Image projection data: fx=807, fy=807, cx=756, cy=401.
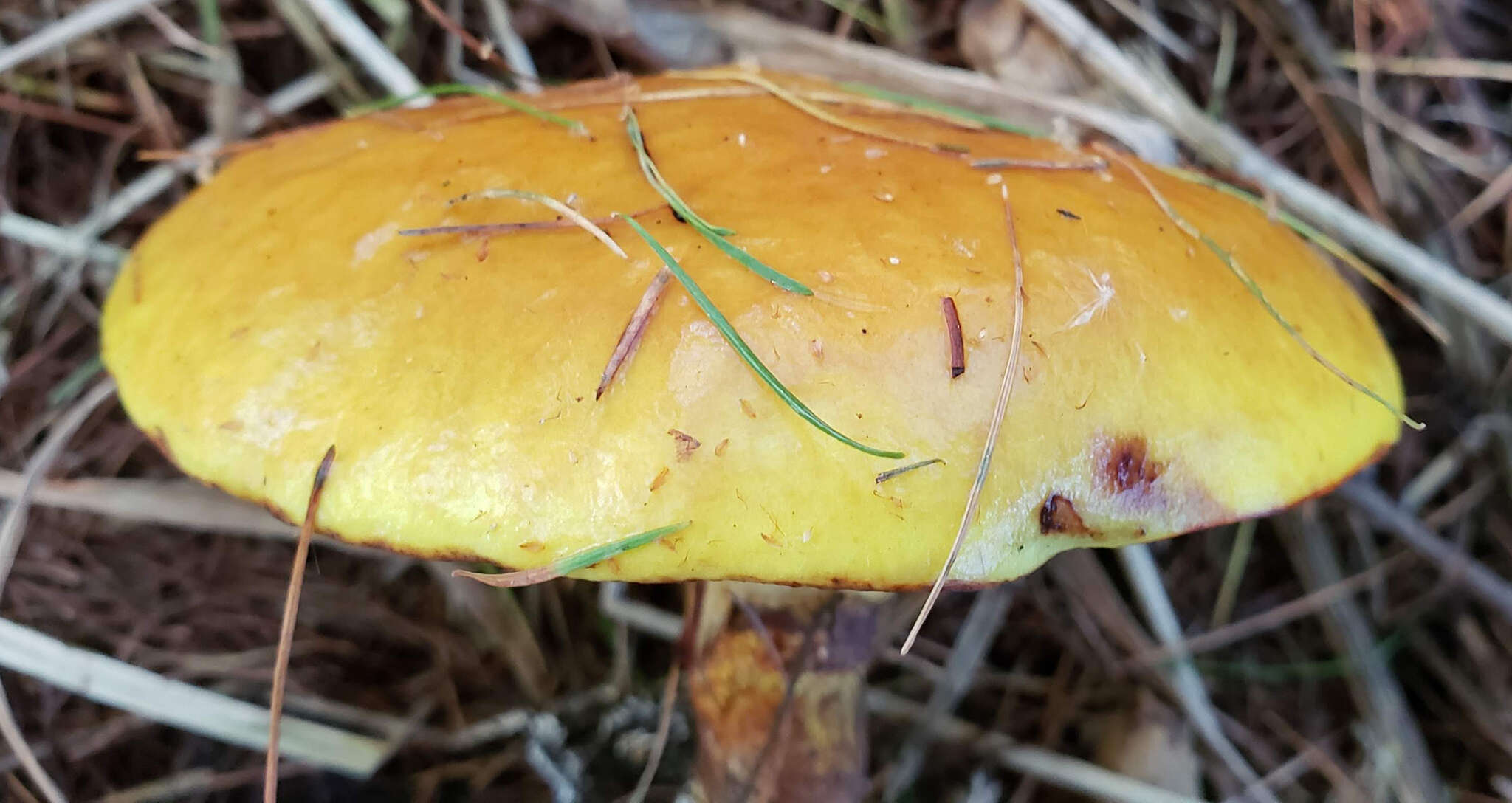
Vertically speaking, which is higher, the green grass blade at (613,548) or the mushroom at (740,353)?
the mushroom at (740,353)

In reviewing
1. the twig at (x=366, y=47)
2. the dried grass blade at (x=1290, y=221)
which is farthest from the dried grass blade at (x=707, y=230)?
the twig at (x=366, y=47)

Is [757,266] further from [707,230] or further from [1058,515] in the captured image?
[1058,515]

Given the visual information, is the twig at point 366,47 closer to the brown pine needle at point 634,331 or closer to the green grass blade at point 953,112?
the green grass blade at point 953,112

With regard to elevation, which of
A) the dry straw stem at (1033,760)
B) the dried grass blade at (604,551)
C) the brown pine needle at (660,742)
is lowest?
the dry straw stem at (1033,760)

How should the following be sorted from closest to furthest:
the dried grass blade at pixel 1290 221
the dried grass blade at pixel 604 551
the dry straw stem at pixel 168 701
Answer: the dried grass blade at pixel 604 551 < the dried grass blade at pixel 1290 221 < the dry straw stem at pixel 168 701

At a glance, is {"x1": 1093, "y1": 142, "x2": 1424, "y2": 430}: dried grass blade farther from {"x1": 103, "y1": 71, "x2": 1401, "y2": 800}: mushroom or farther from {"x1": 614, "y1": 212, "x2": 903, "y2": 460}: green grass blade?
{"x1": 614, "y1": 212, "x2": 903, "y2": 460}: green grass blade

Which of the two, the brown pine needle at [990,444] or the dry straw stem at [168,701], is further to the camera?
the dry straw stem at [168,701]

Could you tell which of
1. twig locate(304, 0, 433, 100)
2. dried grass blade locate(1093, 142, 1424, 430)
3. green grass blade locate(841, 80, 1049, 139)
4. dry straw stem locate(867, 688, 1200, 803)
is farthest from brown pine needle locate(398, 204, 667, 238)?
dry straw stem locate(867, 688, 1200, 803)
